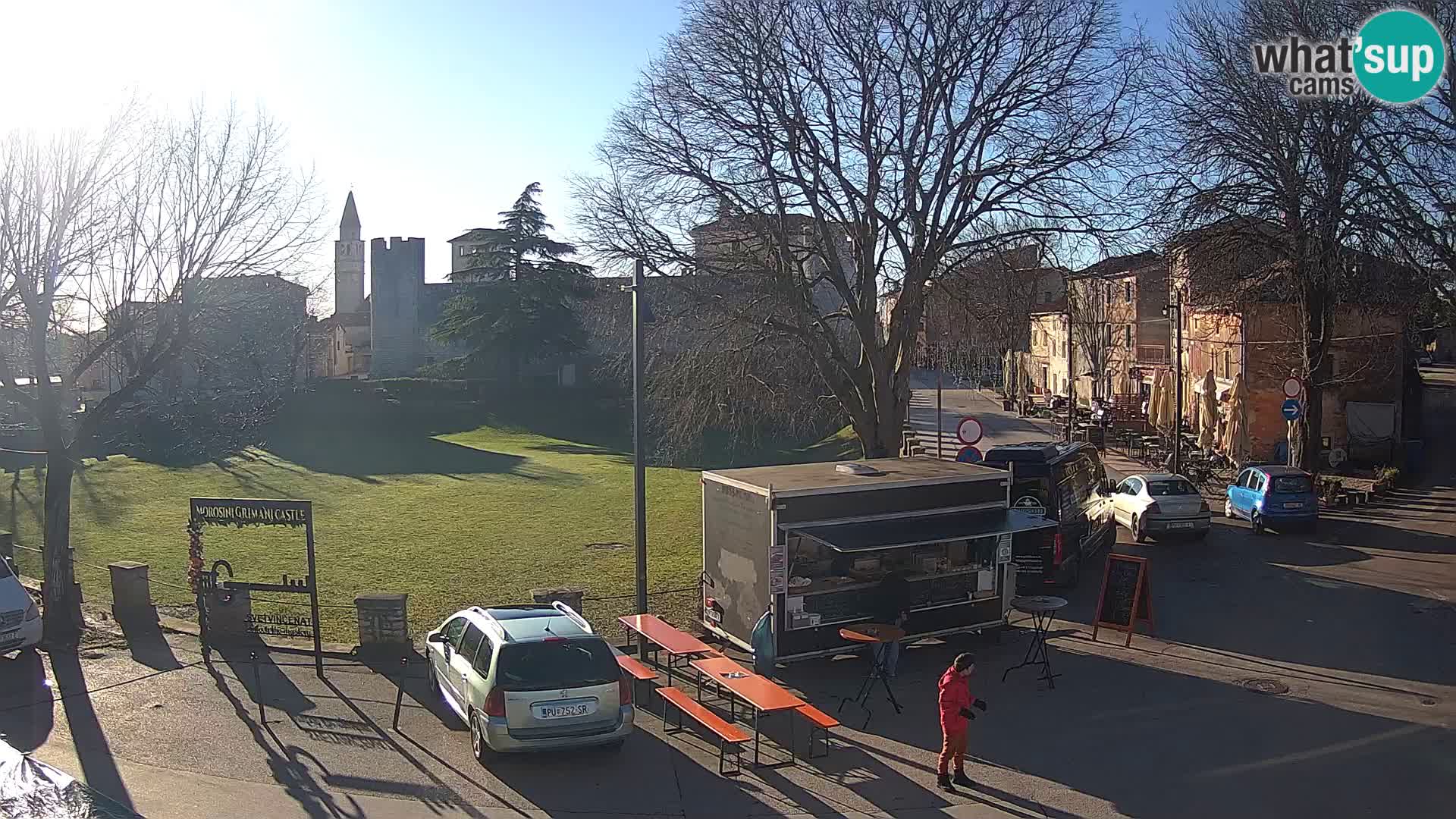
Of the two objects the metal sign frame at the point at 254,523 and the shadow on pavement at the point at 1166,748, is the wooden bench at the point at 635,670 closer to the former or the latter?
the shadow on pavement at the point at 1166,748

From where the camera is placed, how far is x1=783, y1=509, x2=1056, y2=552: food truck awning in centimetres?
1393

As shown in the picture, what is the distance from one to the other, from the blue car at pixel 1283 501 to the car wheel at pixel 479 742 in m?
19.3

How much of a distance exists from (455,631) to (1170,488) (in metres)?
17.2

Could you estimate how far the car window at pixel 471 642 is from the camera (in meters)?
11.6

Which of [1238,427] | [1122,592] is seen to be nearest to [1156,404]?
Result: [1238,427]

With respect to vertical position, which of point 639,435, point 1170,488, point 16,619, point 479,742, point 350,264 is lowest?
point 479,742

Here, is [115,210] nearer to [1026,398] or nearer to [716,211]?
[716,211]

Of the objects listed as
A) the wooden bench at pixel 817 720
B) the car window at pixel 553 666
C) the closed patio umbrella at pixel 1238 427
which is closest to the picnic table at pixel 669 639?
the wooden bench at pixel 817 720

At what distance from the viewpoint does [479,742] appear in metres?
11.3

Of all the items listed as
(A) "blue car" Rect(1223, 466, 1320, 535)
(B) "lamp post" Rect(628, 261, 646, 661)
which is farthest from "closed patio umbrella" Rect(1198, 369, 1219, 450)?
(B) "lamp post" Rect(628, 261, 646, 661)

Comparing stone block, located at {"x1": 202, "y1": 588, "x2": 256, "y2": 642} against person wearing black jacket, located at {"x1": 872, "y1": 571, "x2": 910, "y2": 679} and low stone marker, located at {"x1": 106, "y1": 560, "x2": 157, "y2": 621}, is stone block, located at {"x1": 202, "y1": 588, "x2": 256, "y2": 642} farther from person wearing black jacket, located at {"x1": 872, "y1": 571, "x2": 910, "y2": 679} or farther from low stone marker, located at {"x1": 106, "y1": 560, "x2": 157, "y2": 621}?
person wearing black jacket, located at {"x1": 872, "y1": 571, "x2": 910, "y2": 679}

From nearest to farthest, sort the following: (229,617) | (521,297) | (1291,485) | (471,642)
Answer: (471,642) → (229,617) → (1291,485) → (521,297)

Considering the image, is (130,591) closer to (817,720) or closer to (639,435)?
(639,435)

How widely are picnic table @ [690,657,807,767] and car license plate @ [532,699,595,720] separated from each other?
1.68 meters
